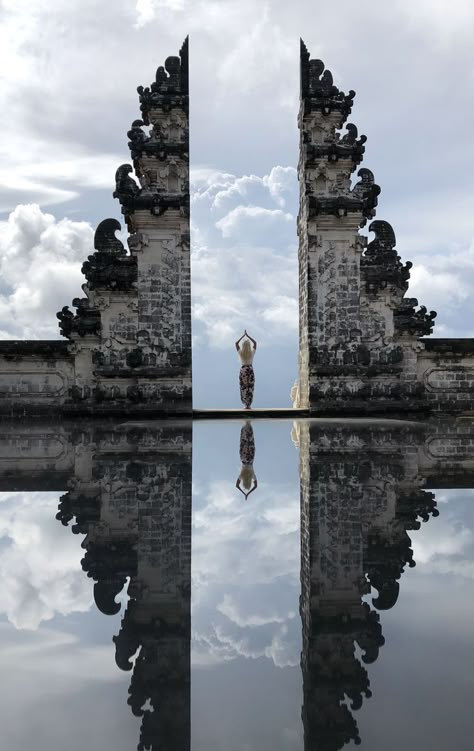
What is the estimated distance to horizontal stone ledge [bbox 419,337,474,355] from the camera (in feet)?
61.5

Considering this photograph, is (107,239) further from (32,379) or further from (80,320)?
(32,379)

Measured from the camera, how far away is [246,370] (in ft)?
66.0

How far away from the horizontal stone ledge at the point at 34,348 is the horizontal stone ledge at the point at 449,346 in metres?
8.49

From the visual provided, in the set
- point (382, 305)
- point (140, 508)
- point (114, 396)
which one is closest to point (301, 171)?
point (382, 305)

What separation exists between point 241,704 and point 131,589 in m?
1.26

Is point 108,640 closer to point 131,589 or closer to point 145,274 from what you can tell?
point 131,589

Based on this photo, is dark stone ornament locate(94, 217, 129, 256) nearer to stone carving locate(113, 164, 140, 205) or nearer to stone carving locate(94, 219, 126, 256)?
stone carving locate(94, 219, 126, 256)

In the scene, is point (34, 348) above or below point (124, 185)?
below

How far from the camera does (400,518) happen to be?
4.95 meters

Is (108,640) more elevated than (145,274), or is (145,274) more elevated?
(145,274)

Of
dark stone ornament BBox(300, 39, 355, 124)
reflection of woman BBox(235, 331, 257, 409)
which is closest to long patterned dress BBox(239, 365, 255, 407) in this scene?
reflection of woman BBox(235, 331, 257, 409)

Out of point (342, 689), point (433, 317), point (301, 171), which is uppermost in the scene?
point (301, 171)

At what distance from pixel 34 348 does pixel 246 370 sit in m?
5.37

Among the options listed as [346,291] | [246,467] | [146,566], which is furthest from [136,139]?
[146,566]
